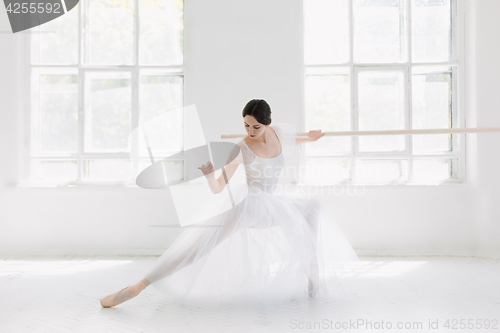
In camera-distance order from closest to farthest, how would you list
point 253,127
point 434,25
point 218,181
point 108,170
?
point 218,181 → point 253,127 → point 434,25 → point 108,170

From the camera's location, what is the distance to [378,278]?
9.95 feet

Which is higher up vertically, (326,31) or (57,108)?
(326,31)

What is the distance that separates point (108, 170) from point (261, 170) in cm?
210

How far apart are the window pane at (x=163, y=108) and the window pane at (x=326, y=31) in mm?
1298

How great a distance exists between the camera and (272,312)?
2.27 meters

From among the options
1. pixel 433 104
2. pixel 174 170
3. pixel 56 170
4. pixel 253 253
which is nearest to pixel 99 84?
pixel 56 170

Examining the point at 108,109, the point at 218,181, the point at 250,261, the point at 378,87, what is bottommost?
the point at 250,261

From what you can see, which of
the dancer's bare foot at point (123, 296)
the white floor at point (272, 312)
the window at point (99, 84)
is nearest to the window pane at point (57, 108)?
the window at point (99, 84)

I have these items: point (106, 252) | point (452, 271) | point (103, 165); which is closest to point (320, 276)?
point (452, 271)

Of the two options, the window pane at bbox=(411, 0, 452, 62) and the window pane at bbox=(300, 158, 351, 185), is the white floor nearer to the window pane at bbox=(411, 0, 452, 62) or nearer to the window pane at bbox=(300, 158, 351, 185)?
the window pane at bbox=(300, 158, 351, 185)

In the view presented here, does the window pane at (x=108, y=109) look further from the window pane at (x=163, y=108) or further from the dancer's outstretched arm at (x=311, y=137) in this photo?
the dancer's outstretched arm at (x=311, y=137)

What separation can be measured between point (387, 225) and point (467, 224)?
717mm

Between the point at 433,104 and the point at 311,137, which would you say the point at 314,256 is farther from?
the point at 433,104

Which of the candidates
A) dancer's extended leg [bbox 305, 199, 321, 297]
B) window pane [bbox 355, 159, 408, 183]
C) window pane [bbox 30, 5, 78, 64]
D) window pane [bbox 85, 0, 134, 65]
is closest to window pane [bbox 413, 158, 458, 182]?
window pane [bbox 355, 159, 408, 183]
